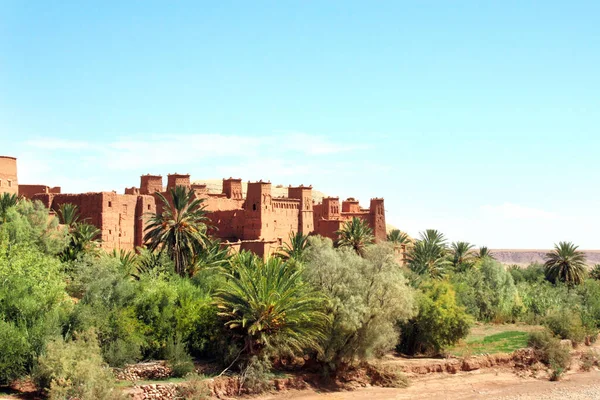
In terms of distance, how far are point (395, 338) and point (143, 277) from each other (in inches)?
388

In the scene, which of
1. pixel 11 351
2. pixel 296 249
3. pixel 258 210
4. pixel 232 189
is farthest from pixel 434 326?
pixel 232 189

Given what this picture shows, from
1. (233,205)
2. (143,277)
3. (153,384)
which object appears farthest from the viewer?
(233,205)

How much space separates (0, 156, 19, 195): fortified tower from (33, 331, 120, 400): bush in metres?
16.5

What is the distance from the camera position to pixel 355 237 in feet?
142

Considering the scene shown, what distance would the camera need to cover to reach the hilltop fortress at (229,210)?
124ft

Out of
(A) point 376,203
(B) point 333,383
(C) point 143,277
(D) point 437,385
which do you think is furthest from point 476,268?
(C) point 143,277

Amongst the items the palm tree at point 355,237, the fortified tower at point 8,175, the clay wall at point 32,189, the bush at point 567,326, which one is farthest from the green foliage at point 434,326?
the clay wall at point 32,189

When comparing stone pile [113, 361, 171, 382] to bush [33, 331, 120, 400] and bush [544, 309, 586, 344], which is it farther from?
bush [544, 309, 586, 344]

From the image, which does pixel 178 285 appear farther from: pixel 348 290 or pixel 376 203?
pixel 376 203

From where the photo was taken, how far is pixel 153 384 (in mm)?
23656

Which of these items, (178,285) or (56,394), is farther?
(178,285)

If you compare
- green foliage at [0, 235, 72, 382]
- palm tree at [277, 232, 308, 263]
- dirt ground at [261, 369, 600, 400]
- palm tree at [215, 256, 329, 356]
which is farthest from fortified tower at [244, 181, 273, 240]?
green foliage at [0, 235, 72, 382]

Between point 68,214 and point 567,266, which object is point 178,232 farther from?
point 567,266

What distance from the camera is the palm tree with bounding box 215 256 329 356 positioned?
1012 inches
